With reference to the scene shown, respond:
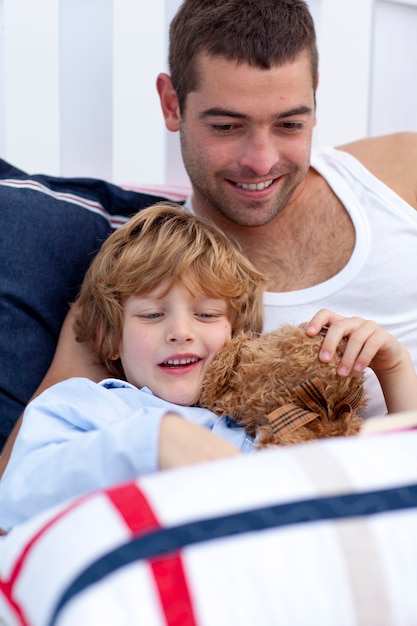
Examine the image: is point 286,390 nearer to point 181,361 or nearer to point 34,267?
point 181,361

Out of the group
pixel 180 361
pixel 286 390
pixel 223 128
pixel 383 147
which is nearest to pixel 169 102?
pixel 223 128

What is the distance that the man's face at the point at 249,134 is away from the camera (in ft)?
4.53

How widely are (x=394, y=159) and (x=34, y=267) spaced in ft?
2.26

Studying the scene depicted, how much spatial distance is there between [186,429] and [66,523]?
0.20 m

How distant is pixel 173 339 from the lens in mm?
1154

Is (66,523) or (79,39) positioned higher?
(79,39)

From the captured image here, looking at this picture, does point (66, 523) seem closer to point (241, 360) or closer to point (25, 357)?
point (241, 360)

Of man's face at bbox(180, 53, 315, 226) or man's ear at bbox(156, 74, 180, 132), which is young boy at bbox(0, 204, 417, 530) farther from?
man's ear at bbox(156, 74, 180, 132)

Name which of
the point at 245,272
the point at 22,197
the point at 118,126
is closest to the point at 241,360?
the point at 245,272

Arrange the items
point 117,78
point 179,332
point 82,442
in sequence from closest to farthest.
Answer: point 82,442, point 179,332, point 117,78

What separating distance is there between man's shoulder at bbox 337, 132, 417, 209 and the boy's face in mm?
512

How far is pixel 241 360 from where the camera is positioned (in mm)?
1089

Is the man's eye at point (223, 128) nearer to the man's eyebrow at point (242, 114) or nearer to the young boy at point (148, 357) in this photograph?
the man's eyebrow at point (242, 114)

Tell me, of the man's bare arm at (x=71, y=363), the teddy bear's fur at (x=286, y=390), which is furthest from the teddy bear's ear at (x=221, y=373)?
the man's bare arm at (x=71, y=363)
